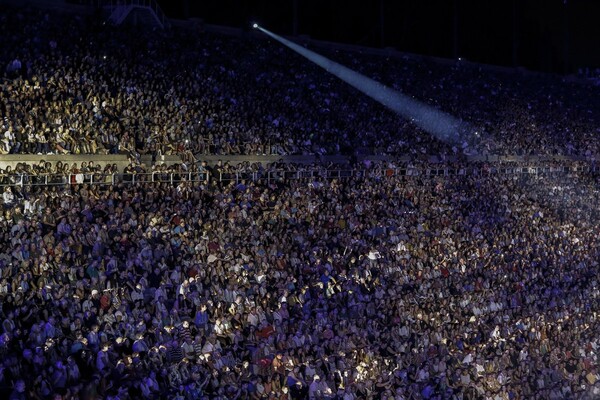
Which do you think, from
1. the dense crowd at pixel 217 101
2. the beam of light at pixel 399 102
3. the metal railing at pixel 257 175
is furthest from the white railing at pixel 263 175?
the beam of light at pixel 399 102

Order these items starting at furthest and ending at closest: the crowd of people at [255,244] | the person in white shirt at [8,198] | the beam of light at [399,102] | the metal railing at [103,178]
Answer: the beam of light at [399,102], the metal railing at [103,178], the person in white shirt at [8,198], the crowd of people at [255,244]

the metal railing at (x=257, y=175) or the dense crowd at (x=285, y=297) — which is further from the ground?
the metal railing at (x=257, y=175)

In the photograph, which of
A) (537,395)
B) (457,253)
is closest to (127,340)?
(537,395)

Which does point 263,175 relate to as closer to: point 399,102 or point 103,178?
point 103,178

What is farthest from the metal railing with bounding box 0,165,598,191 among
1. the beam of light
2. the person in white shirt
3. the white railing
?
the beam of light

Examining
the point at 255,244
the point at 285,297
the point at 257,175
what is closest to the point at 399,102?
the point at 257,175

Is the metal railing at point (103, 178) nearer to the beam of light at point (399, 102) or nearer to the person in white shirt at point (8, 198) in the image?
the person in white shirt at point (8, 198)

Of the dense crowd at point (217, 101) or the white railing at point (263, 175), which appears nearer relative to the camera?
the white railing at point (263, 175)

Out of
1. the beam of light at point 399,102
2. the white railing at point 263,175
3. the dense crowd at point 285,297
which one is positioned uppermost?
the beam of light at point 399,102

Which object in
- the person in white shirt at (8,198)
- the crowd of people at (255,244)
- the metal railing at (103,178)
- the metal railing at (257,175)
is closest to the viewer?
the crowd of people at (255,244)
